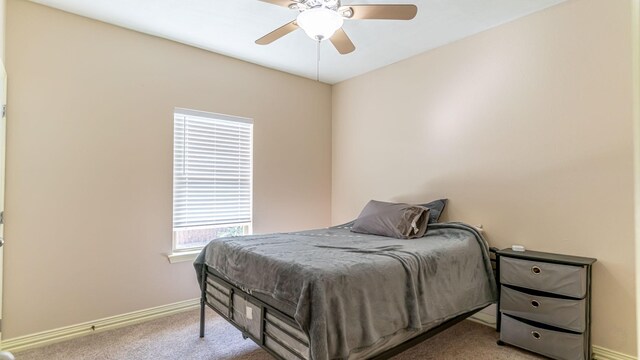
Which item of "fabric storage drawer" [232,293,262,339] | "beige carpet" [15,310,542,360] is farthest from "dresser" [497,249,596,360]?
"fabric storage drawer" [232,293,262,339]

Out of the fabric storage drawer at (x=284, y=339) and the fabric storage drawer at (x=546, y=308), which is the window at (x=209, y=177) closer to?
the fabric storage drawer at (x=284, y=339)

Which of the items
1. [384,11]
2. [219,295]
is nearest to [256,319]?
[219,295]

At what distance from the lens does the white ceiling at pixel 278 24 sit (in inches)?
100.0

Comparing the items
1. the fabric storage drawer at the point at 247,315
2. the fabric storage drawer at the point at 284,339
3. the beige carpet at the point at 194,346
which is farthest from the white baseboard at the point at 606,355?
the fabric storage drawer at the point at 247,315

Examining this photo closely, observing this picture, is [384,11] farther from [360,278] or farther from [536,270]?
[536,270]

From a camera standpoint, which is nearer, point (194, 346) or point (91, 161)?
point (194, 346)

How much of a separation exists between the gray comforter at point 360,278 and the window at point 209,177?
0.71 metres

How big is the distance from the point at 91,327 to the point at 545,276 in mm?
3529

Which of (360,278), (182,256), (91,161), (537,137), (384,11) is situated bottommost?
(182,256)

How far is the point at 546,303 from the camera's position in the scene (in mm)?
2307

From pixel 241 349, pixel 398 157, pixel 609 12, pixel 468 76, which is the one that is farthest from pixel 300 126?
pixel 609 12

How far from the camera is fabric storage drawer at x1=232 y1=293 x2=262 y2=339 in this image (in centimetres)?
205

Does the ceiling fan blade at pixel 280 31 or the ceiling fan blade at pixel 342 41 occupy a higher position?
the ceiling fan blade at pixel 280 31

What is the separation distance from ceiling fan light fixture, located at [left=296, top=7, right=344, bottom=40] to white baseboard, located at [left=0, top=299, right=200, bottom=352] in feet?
9.02
